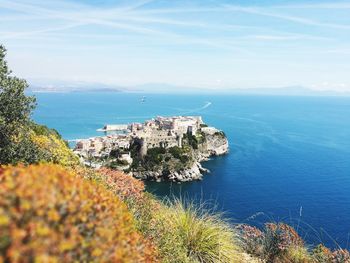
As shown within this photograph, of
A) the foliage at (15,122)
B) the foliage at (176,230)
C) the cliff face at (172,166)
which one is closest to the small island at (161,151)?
the cliff face at (172,166)

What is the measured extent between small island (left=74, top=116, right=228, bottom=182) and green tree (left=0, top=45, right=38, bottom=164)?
153ft

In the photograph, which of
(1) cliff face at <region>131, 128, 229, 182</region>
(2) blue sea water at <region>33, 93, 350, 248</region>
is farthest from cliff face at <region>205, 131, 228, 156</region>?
(1) cliff face at <region>131, 128, 229, 182</region>

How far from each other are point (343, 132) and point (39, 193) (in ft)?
413

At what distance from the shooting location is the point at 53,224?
2621 mm

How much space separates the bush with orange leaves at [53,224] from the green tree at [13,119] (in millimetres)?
6496

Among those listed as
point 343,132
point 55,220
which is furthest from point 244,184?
point 343,132

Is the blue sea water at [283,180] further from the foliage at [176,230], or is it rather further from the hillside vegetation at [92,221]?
the foliage at [176,230]

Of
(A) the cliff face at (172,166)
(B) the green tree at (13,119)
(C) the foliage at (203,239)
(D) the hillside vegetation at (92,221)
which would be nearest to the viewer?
(D) the hillside vegetation at (92,221)

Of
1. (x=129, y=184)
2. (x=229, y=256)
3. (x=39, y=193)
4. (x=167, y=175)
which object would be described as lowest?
(x=167, y=175)

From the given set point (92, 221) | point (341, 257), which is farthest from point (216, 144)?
point (92, 221)

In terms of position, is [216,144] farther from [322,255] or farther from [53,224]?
[53,224]

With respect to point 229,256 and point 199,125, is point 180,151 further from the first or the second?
point 229,256

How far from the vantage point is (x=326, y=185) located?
190 feet

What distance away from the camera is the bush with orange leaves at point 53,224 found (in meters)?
2.41
